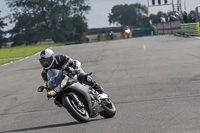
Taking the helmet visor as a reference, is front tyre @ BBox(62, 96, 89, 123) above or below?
below

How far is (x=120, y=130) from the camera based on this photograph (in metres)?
8.04

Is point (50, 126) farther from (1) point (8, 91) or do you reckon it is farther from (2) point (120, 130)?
(1) point (8, 91)

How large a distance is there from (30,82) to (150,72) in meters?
4.42

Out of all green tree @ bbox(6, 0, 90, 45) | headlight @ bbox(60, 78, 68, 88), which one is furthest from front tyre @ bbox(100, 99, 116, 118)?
green tree @ bbox(6, 0, 90, 45)

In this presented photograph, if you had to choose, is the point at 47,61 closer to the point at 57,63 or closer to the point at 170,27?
the point at 57,63

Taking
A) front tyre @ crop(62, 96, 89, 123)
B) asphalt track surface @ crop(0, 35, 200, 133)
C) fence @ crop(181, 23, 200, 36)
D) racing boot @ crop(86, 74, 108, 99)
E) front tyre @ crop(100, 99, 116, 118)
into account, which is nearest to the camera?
asphalt track surface @ crop(0, 35, 200, 133)

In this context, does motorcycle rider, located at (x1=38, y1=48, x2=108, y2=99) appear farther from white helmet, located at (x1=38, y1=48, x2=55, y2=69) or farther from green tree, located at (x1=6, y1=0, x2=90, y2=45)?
green tree, located at (x1=6, y1=0, x2=90, y2=45)

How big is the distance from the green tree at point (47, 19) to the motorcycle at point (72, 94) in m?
101

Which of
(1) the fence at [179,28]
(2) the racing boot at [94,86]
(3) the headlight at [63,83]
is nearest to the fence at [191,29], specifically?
(1) the fence at [179,28]

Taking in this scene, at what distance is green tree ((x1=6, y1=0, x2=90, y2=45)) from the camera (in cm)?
11138

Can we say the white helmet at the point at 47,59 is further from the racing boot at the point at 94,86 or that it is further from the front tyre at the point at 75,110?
the racing boot at the point at 94,86

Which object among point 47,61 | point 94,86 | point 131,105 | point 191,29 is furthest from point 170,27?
point 47,61

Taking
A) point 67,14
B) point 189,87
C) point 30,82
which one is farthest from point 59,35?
point 189,87

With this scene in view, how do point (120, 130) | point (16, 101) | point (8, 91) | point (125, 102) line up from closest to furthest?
point (120, 130)
point (125, 102)
point (16, 101)
point (8, 91)
